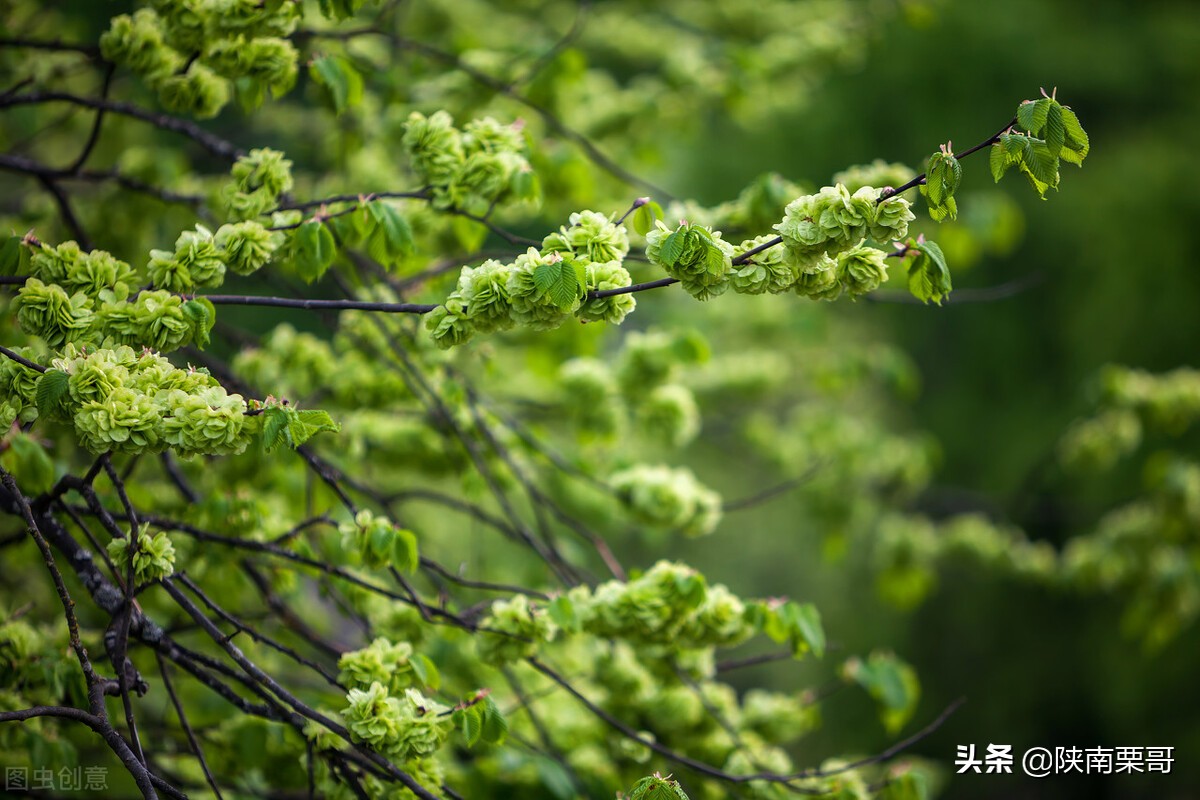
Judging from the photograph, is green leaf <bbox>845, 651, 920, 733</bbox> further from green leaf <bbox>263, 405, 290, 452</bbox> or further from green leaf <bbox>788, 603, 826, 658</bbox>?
green leaf <bbox>263, 405, 290, 452</bbox>

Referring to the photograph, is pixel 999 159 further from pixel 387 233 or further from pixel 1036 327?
pixel 1036 327

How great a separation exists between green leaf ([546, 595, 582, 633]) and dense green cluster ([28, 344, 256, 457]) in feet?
2.60

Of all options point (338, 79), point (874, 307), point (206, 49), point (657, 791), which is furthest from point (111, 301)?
point (874, 307)

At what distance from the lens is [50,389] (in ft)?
Answer: 5.26

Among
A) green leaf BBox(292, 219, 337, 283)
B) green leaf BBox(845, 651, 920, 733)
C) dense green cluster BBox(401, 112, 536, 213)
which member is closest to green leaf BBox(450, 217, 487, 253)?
dense green cluster BBox(401, 112, 536, 213)

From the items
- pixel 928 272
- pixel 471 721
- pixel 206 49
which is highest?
pixel 206 49

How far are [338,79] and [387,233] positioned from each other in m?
0.53

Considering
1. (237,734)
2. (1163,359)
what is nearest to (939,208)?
(237,734)

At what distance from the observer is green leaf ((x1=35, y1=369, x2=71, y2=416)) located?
63.1 inches

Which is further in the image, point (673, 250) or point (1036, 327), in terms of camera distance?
point (1036, 327)

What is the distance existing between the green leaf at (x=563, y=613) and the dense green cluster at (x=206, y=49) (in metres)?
1.40

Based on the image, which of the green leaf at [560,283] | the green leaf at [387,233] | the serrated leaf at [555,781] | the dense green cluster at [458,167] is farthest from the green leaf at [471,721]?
the dense green cluster at [458,167]

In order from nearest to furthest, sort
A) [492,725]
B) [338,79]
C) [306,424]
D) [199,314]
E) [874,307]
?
1. [306,424]
2. [199,314]
3. [492,725]
4. [338,79]
5. [874,307]

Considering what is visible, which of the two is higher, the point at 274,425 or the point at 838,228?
the point at 838,228
